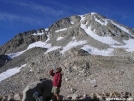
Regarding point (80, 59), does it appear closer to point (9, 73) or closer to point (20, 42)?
point (9, 73)

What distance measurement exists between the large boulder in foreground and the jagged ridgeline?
99.6ft

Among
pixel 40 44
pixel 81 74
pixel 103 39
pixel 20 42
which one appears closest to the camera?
pixel 81 74

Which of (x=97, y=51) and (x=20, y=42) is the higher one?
(x=20, y=42)

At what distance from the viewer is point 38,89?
17.3 m

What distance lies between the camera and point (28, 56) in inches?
3804

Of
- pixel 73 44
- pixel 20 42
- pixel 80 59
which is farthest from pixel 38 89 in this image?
pixel 20 42

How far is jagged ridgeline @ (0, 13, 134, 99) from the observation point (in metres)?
57.9

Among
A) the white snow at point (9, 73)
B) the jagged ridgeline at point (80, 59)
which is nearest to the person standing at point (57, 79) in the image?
the jagged ridgeline at point (80, 59)

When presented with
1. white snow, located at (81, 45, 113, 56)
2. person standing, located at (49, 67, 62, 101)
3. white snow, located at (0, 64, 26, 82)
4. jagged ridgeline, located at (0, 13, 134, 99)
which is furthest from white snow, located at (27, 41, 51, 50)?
person standing, located at (49, 67, 62, 101)

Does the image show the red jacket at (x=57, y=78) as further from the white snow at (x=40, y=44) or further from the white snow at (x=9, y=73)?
the white snow at (x=40, y=44)

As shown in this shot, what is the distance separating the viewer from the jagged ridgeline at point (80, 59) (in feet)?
190

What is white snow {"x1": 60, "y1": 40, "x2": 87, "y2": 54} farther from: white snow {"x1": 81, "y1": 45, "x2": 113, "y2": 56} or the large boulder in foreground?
the large boulder in foreground

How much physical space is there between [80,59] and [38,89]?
56.2m

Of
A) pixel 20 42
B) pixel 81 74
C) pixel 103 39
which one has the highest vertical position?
pixel 20 42
